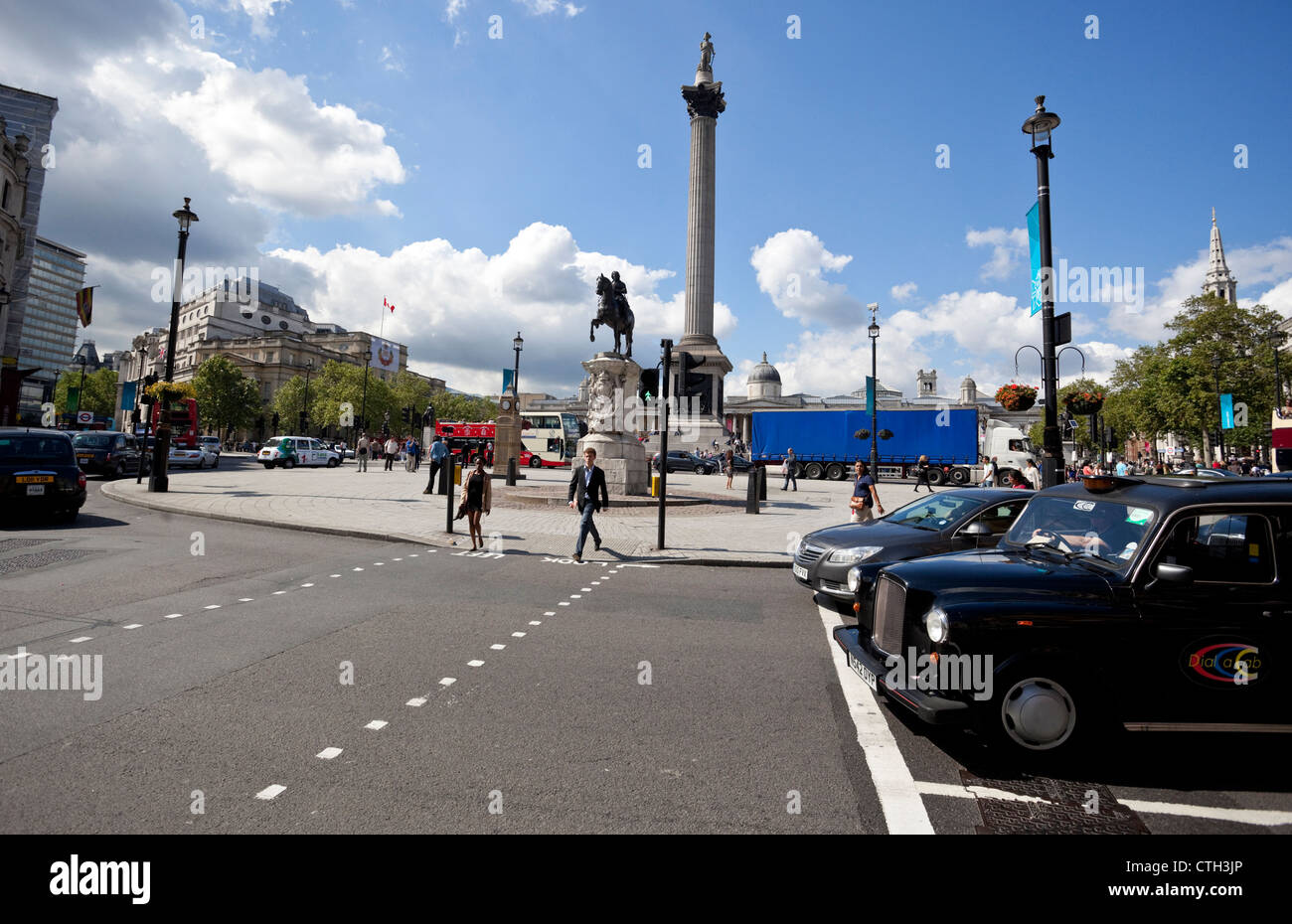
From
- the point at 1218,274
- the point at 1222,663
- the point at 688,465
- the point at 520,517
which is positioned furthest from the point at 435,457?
the point at 1218,274

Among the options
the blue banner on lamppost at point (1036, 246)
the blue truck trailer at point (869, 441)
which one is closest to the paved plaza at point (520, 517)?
the blue banner on lamppost at point (1036, 246)

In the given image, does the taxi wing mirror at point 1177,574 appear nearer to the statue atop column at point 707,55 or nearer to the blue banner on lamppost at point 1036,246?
the blue banner on lamppost at point 1036,246

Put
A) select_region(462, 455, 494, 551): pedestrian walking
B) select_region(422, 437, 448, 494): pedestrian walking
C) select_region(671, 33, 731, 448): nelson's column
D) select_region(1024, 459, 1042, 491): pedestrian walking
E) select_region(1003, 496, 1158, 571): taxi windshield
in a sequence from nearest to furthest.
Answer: select_region(1003, 496, 1158, 571): taxi windshield → select_region(462, 455, 494, 551): pedestrian walking → select_region(1024, 459, 1042, 491): pedestrian walking → select_region(422, 437, 448, 494): pedestrian walking → select_region(671, 33, 731, 448): nelson's column

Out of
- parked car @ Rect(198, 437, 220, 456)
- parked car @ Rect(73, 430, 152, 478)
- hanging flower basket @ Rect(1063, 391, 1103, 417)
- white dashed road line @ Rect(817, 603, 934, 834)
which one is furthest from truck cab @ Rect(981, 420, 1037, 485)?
parked car @ Rect(198, 437, 220, 456)

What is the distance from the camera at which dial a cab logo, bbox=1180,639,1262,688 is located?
339 centimetres

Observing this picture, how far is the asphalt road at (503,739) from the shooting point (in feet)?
9.69

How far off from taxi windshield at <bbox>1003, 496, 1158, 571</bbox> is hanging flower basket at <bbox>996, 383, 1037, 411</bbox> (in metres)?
10.8

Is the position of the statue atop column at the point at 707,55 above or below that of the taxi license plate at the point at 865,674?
above

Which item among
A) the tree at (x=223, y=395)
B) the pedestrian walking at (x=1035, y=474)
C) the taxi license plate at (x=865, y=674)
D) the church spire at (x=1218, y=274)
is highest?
the church spire at (x=1218, y=274)

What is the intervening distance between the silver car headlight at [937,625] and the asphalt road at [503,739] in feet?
2.35

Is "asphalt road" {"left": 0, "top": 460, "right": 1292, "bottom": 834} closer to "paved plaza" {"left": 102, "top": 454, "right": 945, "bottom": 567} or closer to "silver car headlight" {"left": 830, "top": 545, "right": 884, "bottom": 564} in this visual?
"silver car headlight" {"left": 830, "top": 545, "right": 884, "bottom": 564}
